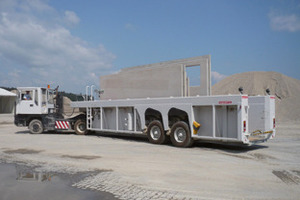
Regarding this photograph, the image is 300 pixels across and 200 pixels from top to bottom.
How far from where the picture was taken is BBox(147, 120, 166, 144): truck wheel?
36.5 ft

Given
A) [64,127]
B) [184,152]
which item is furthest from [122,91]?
[184,152]

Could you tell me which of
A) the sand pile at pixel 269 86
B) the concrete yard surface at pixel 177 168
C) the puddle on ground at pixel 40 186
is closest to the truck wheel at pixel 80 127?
the concrete yard surface at pixel 177 168

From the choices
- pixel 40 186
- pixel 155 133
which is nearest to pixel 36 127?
pixel 155 133

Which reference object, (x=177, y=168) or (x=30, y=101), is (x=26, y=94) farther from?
(x=177, y=168)

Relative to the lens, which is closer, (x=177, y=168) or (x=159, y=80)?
(x=177, y=168)

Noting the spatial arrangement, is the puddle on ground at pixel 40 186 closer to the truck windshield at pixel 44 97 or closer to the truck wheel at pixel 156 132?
the truck wheel at pixel 156 132

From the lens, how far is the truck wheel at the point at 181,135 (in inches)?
403

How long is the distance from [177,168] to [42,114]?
10695 millimetres

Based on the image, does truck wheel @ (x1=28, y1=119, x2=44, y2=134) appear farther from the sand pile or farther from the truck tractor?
the sand pile

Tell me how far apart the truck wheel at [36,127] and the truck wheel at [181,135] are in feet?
28.0

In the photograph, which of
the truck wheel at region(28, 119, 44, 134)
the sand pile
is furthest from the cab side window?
the sand pile

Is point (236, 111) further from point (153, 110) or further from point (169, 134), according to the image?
point (153, 110)

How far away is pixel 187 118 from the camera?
10727mm

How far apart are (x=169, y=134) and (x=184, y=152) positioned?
1.49 meters
